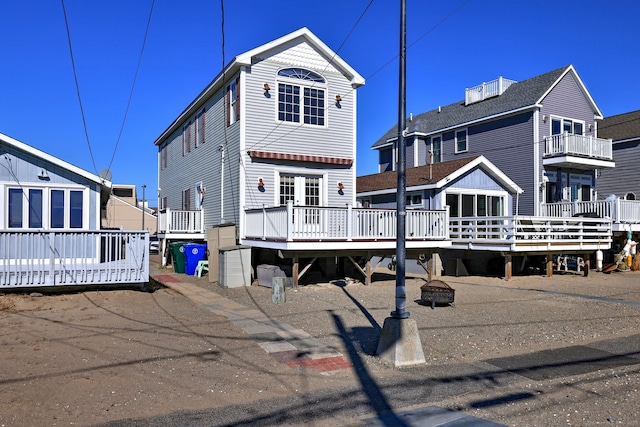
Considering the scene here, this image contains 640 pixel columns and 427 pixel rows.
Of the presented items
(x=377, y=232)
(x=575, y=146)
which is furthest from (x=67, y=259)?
(x=575, y=146)

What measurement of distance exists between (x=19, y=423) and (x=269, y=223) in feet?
33.1

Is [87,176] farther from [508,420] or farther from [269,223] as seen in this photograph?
[508,420]

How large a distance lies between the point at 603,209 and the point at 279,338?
1948cm

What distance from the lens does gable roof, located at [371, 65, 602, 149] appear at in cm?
2448

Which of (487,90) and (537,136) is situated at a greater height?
(487,90)

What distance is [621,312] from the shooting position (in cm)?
1140

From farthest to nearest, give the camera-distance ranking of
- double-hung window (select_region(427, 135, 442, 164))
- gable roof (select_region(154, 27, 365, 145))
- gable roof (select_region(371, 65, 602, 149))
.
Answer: double-hung window (select_region(427, 135, 442, 164)) → gable roof (select_region(371, 65, 602, 149)) → gable roof (select_region(154, 27, 365, 145))

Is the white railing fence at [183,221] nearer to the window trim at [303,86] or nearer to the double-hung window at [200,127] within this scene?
the double-hung window at [200,127]

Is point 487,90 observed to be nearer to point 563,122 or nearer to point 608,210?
point 563,122

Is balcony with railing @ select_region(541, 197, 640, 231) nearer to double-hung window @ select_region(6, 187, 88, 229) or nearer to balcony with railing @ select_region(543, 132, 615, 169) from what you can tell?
balcony with railing @ select_region(543, 132, 615, 169)

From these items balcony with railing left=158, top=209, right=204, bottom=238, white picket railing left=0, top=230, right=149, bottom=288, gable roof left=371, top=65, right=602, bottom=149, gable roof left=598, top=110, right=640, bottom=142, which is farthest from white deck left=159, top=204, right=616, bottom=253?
gable roof left=598, top=110, right=640, bottom=142

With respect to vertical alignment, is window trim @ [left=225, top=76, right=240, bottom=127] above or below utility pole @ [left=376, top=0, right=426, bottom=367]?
above

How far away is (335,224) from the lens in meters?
14.3

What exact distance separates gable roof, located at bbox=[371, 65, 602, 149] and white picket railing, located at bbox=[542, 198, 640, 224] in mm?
4811
